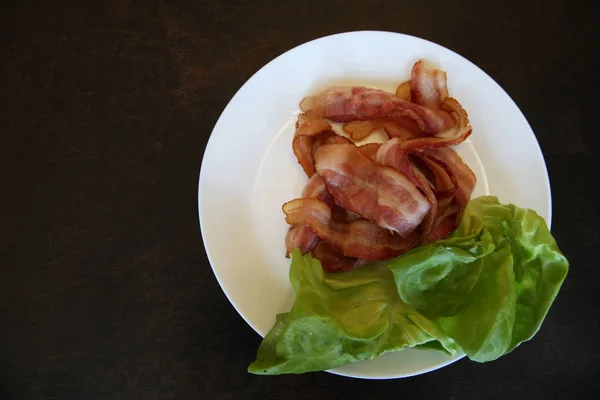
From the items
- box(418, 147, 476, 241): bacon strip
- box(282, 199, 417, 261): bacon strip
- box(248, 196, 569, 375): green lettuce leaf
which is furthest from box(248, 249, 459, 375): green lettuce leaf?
box(418, 147, 476, 241): bacon strip

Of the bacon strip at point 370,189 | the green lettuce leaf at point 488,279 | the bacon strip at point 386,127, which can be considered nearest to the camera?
the green lettuce leaf at point 488,279

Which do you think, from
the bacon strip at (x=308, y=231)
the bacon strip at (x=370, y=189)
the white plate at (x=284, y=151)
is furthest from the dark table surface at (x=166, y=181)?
the bacon strip at (x=370, y=189)

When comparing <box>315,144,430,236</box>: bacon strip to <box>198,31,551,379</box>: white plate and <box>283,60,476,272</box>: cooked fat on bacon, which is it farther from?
<box>198,31,551,379</box>: white plate

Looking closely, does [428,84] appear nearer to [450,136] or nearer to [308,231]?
[450,136]

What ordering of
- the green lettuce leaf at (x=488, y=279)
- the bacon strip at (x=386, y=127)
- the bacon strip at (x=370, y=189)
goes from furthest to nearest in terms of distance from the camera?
the bacon strip at (x=386, y=127)
the bacon strip at (x=370, y=189)
the green lettuce leaf at (x=488, y=279)

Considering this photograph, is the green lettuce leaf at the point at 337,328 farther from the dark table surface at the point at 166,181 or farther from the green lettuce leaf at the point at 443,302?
the dark table surface at the point at 166,181

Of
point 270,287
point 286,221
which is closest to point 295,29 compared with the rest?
point 286,221
